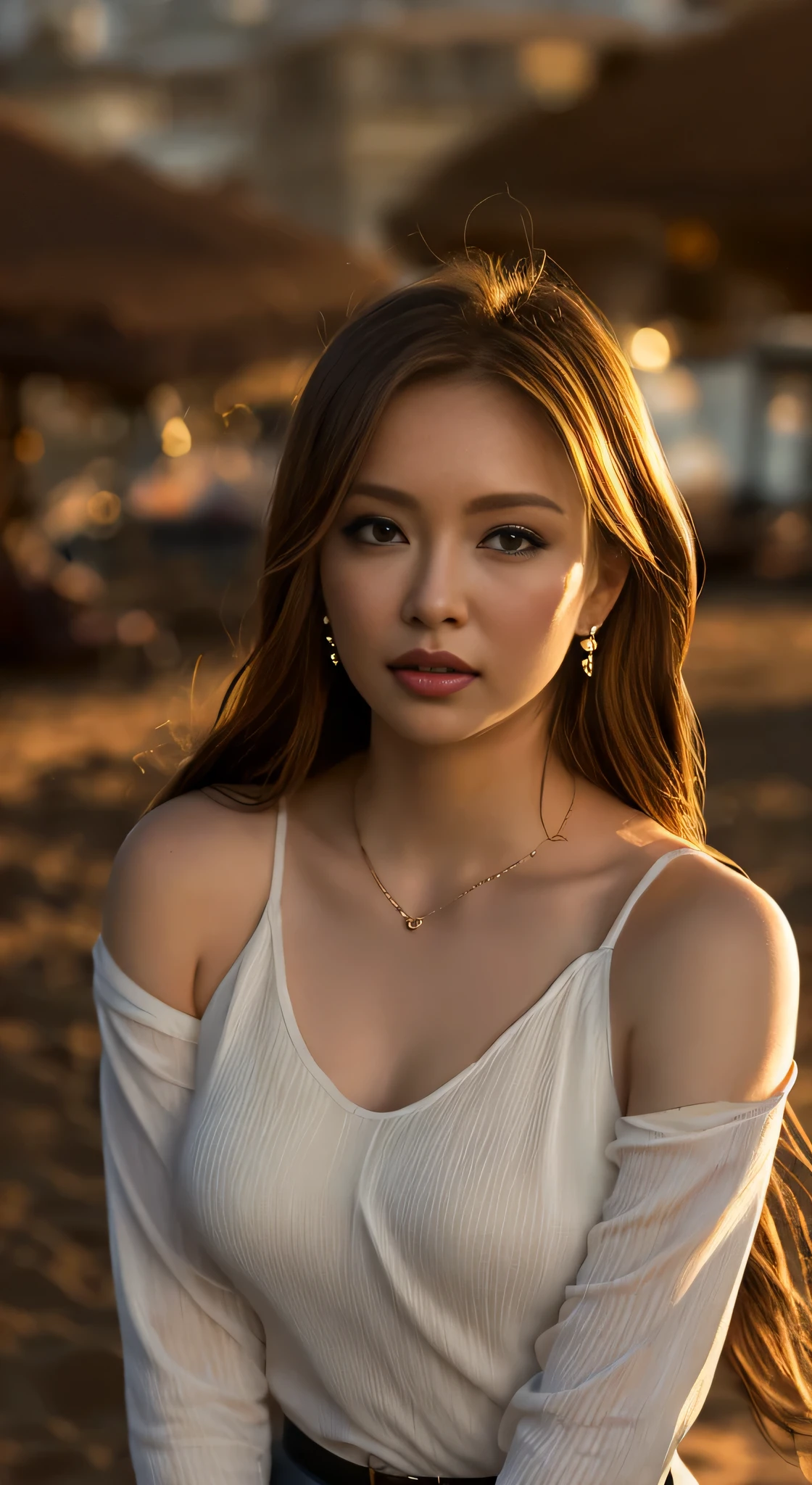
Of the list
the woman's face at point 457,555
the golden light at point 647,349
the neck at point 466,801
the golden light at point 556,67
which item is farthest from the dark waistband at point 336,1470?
the golden light at point 556,67

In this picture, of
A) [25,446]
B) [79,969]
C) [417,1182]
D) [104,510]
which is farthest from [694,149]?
[104,510]

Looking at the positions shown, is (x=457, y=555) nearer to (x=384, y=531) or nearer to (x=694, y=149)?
(x=384, y=531)

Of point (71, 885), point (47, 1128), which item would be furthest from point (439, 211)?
point (47, 1128)

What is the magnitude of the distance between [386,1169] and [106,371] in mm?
7535

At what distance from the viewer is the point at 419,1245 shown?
4.76ft

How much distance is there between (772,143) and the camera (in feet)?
19.6

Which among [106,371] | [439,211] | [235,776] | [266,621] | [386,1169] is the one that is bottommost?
[386,1169]

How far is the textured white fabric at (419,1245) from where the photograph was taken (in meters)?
1.41

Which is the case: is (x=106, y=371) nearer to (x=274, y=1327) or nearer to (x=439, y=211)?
(x=439, y=211)

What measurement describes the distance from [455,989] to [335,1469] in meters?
0.51

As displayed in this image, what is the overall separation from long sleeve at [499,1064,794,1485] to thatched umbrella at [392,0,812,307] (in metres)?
5.09

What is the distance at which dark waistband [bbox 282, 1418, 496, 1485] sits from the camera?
62.6 inches

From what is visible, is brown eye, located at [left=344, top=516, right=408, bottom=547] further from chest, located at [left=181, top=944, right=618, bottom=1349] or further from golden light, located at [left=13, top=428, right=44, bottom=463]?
golden light, located at [left=13, top=428, right=44, bottom=463]

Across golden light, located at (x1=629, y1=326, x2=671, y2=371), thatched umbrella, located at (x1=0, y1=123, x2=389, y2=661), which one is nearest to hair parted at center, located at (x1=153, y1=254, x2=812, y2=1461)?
thatched umbrella, located at (x1=0, y1=123, x2=389, y2=661)
